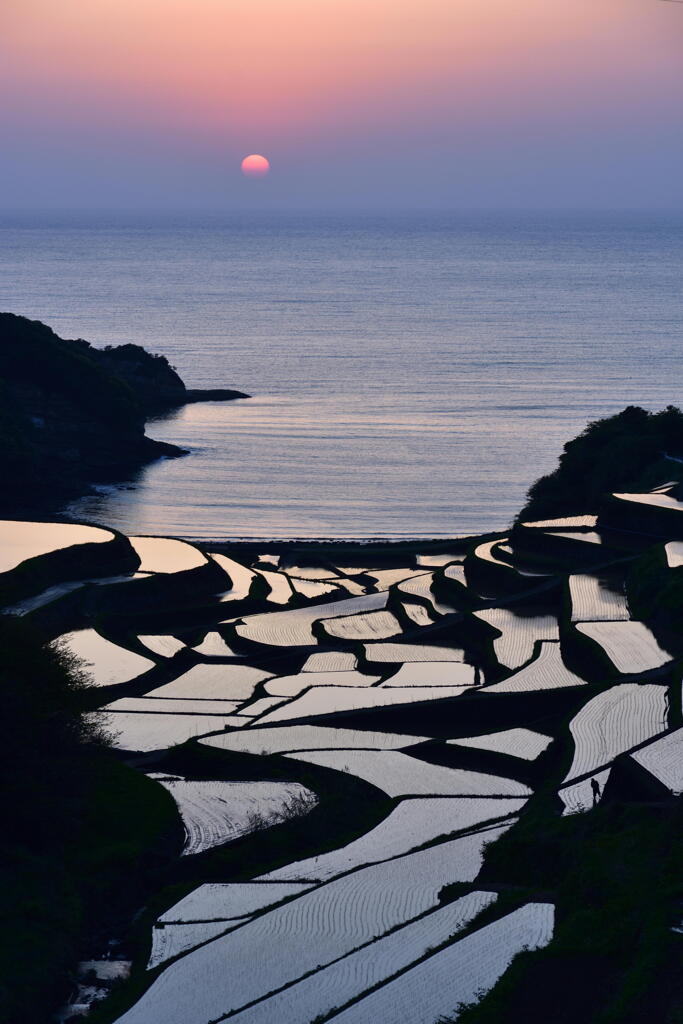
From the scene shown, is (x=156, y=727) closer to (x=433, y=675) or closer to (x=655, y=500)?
(x=433, y=675)

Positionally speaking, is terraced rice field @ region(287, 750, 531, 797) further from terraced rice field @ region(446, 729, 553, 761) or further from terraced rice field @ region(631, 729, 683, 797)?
terraced rice field @ region(631, 729, 683, 797)

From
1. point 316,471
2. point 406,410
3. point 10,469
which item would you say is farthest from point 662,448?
point 406,410

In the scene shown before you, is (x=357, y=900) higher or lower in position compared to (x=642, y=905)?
lower

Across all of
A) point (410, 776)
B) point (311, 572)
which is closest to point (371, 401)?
point (311, 572)

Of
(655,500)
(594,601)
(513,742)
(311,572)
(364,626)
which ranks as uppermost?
(655,500)

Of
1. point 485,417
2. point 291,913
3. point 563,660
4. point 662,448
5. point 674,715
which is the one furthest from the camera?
point 485,417

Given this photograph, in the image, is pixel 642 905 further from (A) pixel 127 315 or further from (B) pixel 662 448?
(A) pixel 127 315
